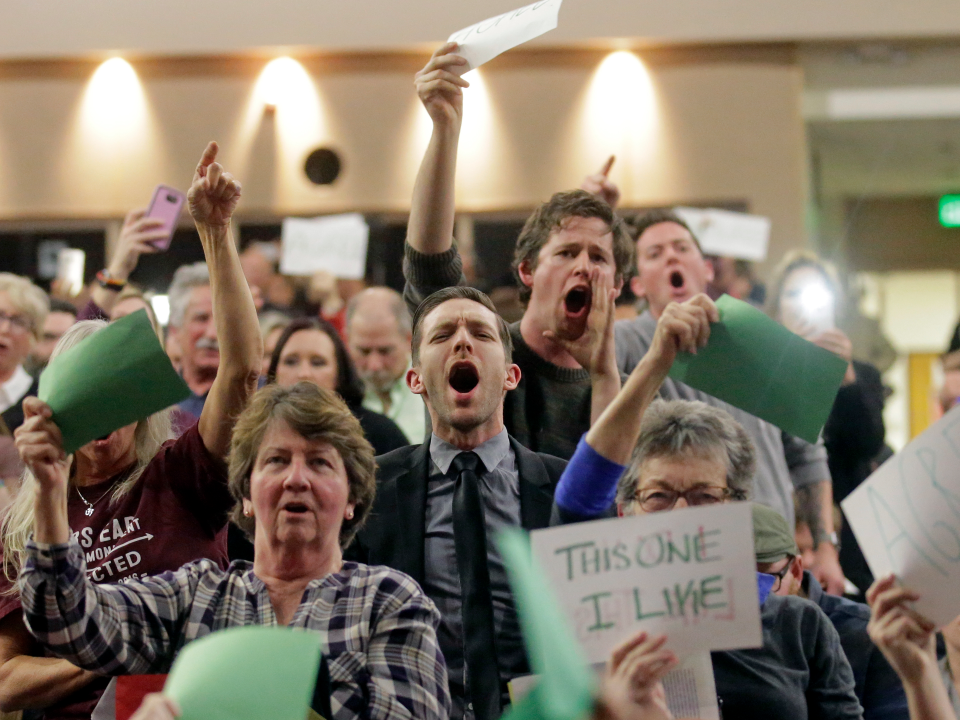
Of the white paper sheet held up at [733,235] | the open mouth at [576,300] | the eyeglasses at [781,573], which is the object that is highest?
the white paper sheet held up at [733,235]

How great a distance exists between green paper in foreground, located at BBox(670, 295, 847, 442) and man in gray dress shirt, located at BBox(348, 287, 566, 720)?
421 millimetres

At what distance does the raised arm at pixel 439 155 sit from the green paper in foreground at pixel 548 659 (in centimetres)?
108

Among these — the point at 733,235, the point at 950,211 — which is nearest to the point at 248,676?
the point at 733,235

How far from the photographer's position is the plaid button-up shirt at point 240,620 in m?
1.65

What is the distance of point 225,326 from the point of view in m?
2.06

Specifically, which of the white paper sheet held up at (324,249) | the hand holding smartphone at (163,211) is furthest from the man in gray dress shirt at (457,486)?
the white paper sheet held up at (324,249)

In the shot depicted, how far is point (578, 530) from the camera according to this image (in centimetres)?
152

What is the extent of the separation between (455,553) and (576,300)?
0.67 m

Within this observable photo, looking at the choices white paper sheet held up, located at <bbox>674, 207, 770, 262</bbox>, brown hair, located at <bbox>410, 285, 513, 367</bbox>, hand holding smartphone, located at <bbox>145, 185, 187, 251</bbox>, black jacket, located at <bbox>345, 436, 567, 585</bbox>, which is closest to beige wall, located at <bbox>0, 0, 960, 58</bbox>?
white paper sheet held up, located at <bbox>674, 207, 770, 262</bbox>

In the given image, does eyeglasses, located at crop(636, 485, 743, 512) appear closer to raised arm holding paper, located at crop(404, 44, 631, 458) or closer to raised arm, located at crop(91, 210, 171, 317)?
raised arm holding paper, located at crop(404, 44, 631, 458)

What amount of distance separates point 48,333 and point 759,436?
2144mm

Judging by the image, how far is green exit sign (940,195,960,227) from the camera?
8.45 meters

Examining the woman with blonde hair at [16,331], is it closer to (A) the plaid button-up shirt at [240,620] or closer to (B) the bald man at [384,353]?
(B) the bald man at [384,353]

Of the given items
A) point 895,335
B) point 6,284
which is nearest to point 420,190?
point 6,284
